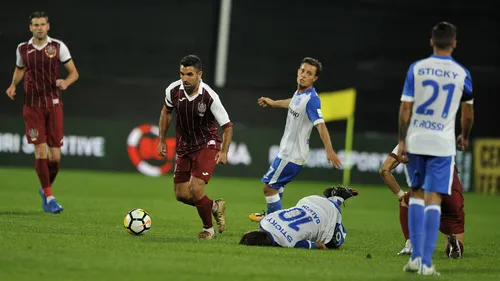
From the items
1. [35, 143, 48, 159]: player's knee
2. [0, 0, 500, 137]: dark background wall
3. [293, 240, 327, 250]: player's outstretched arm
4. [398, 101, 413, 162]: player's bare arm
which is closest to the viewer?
[398, 101, 413, 162]: player's bare arm

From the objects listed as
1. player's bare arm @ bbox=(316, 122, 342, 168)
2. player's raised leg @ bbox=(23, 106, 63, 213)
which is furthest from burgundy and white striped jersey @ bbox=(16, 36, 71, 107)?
player's bare arm @ bbox=(316, 122, 342, 168)

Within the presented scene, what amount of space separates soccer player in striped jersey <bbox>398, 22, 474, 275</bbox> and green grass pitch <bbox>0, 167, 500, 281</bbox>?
1.15 feet

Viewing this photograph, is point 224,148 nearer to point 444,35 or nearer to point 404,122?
point 404,122

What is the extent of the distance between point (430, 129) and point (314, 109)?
297cm

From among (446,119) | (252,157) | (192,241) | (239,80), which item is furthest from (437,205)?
(239,80)

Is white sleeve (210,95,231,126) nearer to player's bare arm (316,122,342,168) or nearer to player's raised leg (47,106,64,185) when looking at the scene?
player's bare arm (316,122,342,168)

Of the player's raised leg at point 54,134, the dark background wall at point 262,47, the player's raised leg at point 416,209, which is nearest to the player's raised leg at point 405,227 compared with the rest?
the player's raised leg at point 416,209

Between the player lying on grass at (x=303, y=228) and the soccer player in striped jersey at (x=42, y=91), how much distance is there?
151 inches

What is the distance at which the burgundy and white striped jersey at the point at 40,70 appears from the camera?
12.2 metres

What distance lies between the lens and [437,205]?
7562 mm

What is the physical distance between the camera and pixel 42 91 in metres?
12.2

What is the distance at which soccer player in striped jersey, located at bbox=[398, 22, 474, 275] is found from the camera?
24.6 ft

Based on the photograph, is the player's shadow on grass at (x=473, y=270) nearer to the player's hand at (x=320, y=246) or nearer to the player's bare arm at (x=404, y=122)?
the player's bare arm at (x=404, y=122)

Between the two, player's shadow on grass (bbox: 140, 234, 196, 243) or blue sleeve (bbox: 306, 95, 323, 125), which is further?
blue sleeve (bbox: 306, 95, 323, 125)
